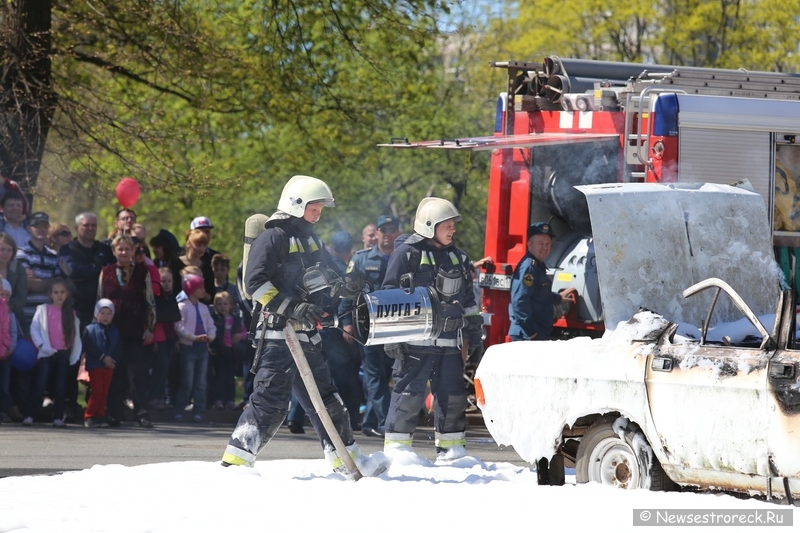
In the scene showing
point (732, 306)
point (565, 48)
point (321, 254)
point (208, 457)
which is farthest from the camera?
point (565, 48)

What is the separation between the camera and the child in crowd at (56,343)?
474 inches

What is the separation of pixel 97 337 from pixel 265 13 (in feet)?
20.7

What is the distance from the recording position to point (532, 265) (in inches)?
430

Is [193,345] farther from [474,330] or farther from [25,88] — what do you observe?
[474,330]

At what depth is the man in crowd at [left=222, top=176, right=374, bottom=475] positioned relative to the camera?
8.20m

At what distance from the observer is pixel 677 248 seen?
7816 mm

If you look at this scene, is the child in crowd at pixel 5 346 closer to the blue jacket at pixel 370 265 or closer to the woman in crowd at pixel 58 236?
the woman in crowd at pixel 58 236

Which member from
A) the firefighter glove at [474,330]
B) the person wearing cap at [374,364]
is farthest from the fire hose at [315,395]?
the person wearing cap at [374,364]

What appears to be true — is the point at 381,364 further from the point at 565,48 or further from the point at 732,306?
the point at 565,48

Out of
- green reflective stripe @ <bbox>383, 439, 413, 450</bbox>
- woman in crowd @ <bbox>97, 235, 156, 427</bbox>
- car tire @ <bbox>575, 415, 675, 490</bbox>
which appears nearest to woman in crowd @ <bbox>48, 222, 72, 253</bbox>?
woman in crowd @ <bbox>97, 235, 156, 427</bbox>

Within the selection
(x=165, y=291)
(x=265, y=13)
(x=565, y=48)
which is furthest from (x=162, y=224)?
(x=165, y=291)

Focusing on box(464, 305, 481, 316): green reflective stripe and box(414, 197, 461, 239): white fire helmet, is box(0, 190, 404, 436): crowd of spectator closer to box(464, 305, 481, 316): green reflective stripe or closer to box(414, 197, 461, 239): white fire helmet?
box(464, 305, 481, 316): green reflective stripe

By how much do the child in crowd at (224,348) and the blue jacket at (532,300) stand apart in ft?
12.3

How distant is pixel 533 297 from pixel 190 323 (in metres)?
3.91
